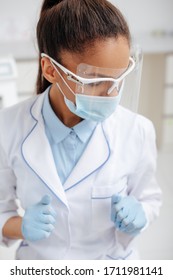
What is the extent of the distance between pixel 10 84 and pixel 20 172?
38.8 inches

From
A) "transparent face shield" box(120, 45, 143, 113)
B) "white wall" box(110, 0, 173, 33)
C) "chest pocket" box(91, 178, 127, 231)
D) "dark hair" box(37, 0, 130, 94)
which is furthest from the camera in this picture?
"white wall" box(110, 0, 173, 33)

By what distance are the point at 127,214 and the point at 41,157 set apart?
0.30 m

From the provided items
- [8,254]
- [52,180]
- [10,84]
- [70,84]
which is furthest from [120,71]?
[8,254]

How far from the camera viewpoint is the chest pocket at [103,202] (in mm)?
A: 939

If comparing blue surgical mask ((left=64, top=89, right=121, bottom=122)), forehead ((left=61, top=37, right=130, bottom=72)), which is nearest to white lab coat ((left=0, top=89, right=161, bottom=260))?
blue surgical mask ((left=64, top=89, right=121, bottom=122))

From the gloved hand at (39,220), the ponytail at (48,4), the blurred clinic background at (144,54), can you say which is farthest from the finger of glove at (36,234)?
the blurred clinic background at (144,54)

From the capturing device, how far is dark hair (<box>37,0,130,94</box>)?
70cm

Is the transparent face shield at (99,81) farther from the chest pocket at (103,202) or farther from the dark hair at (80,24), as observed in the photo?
the chest pocket at (103,202)

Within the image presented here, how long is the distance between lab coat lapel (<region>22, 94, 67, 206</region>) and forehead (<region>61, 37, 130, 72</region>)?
0.25m

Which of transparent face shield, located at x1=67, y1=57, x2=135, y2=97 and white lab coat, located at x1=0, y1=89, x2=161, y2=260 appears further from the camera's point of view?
white lab coat, located at x1=0, y1=89, x2=161, y2=260

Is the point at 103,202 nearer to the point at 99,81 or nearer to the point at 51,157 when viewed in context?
the point at 51,157

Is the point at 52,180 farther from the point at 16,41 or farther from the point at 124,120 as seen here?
the point at 16,41

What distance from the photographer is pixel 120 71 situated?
75cm

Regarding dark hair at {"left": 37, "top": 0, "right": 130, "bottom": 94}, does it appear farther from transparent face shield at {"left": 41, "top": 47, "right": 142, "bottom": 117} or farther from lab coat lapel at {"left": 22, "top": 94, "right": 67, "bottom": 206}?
lab coat lapel at {"left": 22, "top": 94, "right": 67, "bottom": 206}
